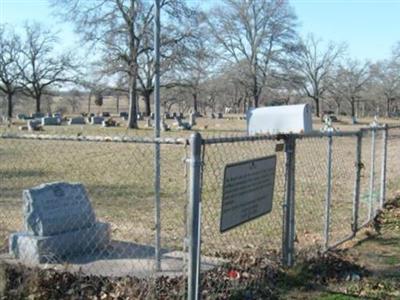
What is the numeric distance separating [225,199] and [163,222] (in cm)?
394

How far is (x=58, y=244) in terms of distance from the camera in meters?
5.51

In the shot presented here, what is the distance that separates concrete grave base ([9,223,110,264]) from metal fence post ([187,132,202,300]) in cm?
198

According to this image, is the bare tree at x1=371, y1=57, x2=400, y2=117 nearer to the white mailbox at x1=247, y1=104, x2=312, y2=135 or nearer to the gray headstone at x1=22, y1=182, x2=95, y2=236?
the white mailbox at x1=247, y1=104, x2=312, y2=135

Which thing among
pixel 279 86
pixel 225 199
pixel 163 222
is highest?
pixel 279 86

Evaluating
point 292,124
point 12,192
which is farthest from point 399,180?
point 292,124

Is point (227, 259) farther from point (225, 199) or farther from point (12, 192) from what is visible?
point (12, 192)

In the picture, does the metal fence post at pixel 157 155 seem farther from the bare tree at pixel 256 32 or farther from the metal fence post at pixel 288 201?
the bare tree at pixel 256 32

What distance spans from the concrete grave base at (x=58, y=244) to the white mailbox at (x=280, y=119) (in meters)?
25.5

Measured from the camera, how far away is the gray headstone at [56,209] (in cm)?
552

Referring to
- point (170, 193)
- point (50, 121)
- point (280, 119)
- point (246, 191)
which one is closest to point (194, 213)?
point (246, 191)

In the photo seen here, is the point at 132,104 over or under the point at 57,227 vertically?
over

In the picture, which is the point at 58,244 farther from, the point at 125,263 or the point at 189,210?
the point at 189,210

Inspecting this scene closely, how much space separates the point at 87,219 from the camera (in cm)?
588

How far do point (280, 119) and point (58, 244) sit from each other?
89.2ft
